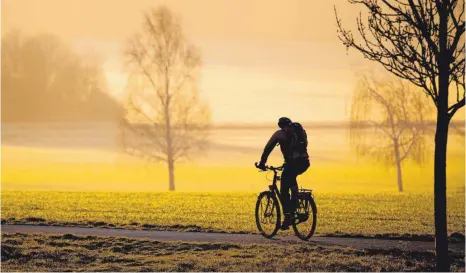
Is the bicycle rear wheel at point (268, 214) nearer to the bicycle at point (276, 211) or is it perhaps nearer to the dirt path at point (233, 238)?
the bicycle at point (276, 211)

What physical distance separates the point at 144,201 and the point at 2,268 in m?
16.4

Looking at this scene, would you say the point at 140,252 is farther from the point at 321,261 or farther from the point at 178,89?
the point at 178,89

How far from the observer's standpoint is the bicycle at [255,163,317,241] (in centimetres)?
1644

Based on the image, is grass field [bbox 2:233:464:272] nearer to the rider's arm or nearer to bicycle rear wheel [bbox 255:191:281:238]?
bicycle rear wheel [bbox 255:191:281:238]

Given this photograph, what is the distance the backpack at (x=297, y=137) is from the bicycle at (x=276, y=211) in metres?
0.51

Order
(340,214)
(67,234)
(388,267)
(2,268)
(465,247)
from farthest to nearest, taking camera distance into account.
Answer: (340,214)
(67,234)
(465,247)
(2,268)
(388,267)

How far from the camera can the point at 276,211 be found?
55.2ft

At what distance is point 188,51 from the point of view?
41.8 metres

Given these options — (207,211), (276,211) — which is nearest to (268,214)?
(276,211)

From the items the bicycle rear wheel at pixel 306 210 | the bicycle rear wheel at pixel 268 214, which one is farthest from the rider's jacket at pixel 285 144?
the bicycle rear wheel at pixel 268 214

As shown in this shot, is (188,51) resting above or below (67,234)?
above

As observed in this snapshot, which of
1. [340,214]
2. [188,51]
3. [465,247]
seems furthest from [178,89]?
[465,247]

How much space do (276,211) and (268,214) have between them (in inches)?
12.1

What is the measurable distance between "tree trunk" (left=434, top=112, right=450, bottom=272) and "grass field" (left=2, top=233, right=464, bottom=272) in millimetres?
248
